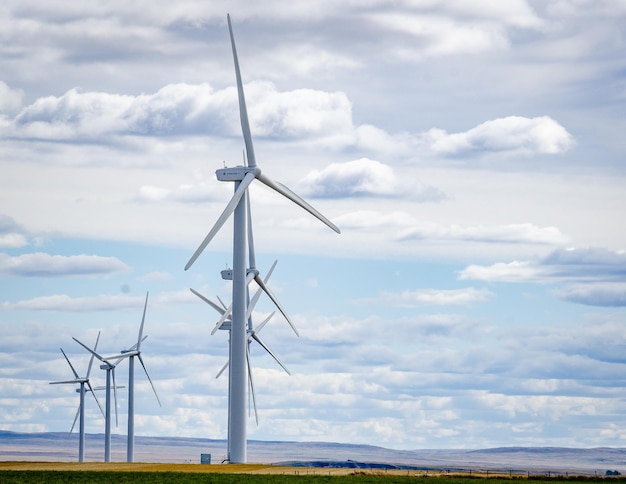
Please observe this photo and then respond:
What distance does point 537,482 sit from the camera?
101438 millimetres

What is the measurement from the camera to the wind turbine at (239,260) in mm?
97500

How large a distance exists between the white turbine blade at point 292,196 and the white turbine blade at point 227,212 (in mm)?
1767

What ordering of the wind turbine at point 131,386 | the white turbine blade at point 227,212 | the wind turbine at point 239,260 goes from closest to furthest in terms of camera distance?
1. the white turbine blade at point 227,212
2. the wind turbine at point 239,260
3. the wind turbine at point 131,386

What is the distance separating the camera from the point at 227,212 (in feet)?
317

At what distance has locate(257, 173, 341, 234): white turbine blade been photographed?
103 m

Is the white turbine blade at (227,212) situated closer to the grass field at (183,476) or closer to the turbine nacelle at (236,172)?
the turbine nacelle at (236,172)

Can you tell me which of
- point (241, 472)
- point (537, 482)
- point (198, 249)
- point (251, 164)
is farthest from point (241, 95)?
point (537, 482)

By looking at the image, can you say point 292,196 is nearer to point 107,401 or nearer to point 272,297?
point 272,297

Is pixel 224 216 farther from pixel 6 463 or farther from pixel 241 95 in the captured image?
pixel 6 463

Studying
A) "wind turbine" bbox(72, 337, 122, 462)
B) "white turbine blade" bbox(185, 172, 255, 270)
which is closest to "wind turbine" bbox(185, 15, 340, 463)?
"white turbine blade" bbox(185, 172, 255, 270)

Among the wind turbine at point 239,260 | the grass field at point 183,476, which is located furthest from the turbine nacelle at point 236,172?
the grass field at point 183,476

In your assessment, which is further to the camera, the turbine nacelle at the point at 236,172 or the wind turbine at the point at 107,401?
the wind turbine at the point at 107,401

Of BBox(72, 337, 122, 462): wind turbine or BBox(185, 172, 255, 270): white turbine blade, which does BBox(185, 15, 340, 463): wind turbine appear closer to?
BBox(185, 172, 255, 270): white turbine blade

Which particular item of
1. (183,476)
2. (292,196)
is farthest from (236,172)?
(183,476)
